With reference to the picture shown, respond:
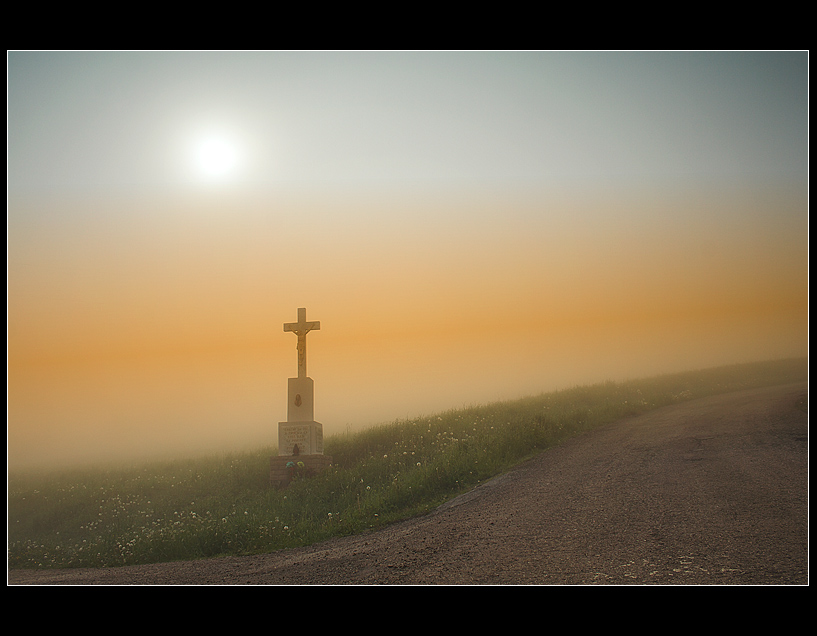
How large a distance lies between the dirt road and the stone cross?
6.68 meters

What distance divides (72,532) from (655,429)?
14.1 metres

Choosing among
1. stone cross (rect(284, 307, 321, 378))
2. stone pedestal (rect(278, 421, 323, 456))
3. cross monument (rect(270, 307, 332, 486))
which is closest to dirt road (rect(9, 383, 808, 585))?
cross monument (rect(270, 307, 332, 486))

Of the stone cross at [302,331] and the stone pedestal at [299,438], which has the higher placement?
the stone cross at [302,331]

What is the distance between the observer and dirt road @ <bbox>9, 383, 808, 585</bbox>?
7.56 metres

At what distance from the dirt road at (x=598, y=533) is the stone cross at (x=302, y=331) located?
6678mm

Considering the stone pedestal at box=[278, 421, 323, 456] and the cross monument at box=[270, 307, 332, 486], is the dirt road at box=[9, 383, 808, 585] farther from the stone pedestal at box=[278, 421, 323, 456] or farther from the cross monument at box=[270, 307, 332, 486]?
the stone pedestal at box=[278, 421, 323, 456]

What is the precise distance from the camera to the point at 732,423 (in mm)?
14133

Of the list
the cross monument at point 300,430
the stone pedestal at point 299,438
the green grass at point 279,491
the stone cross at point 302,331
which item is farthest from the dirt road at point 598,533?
the stone cross at point 302,331

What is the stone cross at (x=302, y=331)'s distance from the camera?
16359mm

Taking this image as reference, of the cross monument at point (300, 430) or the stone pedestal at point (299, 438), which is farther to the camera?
the stone pedestal at point (299, 438)

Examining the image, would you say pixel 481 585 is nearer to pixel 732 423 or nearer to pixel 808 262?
pixel 808 262

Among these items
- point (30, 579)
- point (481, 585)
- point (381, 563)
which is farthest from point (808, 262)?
point (30, 579)

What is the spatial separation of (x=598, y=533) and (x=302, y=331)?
Result: 32.9 feet

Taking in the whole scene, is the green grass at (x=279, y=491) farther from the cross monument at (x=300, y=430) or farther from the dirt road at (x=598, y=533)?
the dirt road at (x=598, y=533)
